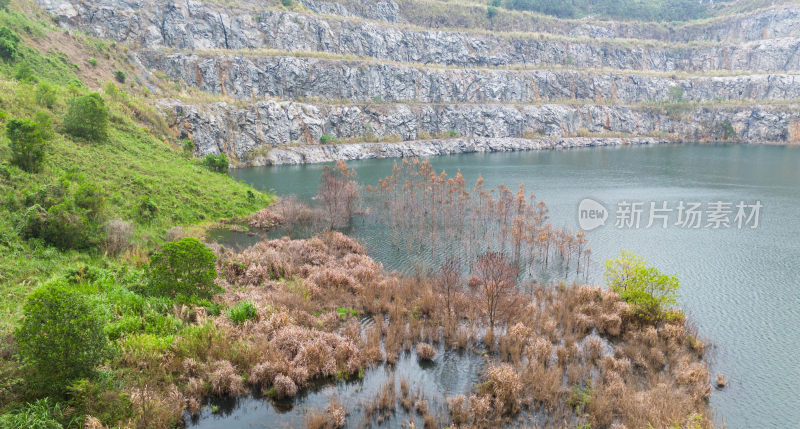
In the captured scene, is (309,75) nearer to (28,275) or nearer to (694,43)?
(28,275)

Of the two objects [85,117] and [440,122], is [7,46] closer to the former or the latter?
[85,117]

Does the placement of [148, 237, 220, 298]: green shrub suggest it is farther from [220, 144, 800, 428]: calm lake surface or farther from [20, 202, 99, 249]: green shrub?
[220, 144, 800, 428]: calm lake surface

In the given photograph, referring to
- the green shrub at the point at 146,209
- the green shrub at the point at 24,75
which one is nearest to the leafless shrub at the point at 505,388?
the green shrub at the point at 146,209

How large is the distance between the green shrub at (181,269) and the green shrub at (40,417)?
638cm

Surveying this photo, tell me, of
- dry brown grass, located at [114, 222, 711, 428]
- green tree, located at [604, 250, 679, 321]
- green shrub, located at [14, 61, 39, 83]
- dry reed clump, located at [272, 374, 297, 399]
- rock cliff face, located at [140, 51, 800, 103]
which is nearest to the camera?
dry brown grass, located at [114, 222, 711, 428]

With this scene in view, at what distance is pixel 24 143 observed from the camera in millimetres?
21266

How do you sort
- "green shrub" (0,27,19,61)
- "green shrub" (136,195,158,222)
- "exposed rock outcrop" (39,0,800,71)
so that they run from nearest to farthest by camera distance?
"green shrub" (136,195,158,222)
"green shrub" (0,27,19,61)
"exposed rock outcrop" (39,0,800,71)

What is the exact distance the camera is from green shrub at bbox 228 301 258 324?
1514cm

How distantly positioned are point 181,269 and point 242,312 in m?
3.01

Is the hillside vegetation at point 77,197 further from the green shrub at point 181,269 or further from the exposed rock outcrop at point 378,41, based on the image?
the exposed rock outcrop at point 378,41

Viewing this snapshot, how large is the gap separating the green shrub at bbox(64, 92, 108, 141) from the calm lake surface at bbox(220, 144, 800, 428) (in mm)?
17559

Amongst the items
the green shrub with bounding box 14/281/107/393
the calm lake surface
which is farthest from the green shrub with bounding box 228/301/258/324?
the green shrub with bounding box 14/281/107/393

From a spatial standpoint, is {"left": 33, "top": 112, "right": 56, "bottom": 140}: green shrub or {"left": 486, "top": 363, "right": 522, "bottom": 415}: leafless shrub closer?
{"left": 486, "top": 363, "right": 522, "bottom": 415}: leafless shrub

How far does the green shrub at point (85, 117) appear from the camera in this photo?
2889 cm
